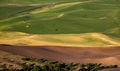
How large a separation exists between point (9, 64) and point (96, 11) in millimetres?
60227

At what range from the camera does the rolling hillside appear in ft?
175

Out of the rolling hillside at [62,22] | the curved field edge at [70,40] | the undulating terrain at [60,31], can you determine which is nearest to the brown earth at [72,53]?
the undulating terrain at [60,31]

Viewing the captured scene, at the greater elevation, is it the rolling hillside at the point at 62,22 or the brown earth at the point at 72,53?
the rolling hillside at the point at 62,22

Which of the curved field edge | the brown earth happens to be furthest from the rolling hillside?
the brown earth

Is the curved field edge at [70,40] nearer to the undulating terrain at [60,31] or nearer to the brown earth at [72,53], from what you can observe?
the undulating terrain at [60,31]

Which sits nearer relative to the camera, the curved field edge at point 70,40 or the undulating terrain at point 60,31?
the undulating terrain at point 60,31

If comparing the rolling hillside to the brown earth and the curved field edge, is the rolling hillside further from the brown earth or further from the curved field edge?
the brown earth

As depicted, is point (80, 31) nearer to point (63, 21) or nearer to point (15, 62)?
point (63, 21)

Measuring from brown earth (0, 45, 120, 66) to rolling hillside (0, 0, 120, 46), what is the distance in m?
8.35

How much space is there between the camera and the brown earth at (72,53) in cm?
3478

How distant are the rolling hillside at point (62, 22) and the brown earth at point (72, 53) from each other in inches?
329

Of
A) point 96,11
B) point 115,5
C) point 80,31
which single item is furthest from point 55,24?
point 115,5

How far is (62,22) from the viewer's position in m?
73.6

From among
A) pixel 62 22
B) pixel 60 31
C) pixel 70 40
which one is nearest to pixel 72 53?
pixel 70 40
